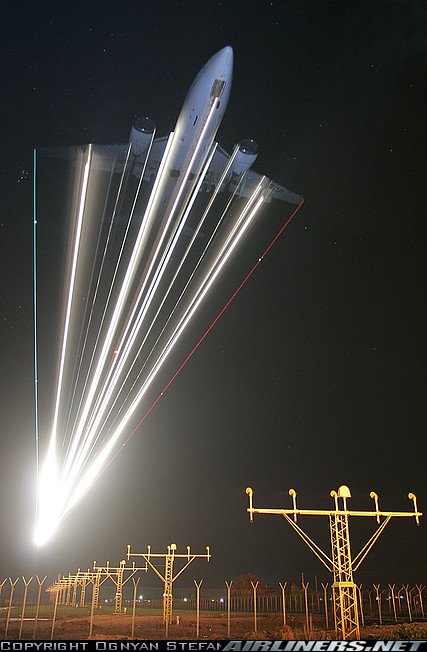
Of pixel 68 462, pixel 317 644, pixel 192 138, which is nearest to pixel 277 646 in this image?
pixel 317 644

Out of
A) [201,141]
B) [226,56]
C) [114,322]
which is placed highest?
[226,56]

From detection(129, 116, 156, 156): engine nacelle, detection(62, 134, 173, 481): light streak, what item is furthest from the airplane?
detection(62, 134, 173, 481): light streak

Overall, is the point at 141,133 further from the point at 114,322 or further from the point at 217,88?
the point at 114,322

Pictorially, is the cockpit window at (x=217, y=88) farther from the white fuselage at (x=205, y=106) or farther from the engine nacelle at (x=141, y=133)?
the engine nacelle at (x=141, y=133)

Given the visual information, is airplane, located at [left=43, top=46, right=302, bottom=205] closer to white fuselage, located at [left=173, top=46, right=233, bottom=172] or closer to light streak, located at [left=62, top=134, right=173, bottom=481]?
white fuselage, located at [left=173, top=46, right=233, bottom=172]

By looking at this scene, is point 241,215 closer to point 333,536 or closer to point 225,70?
point 225,70

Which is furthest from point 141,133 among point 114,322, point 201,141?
point 114,322
